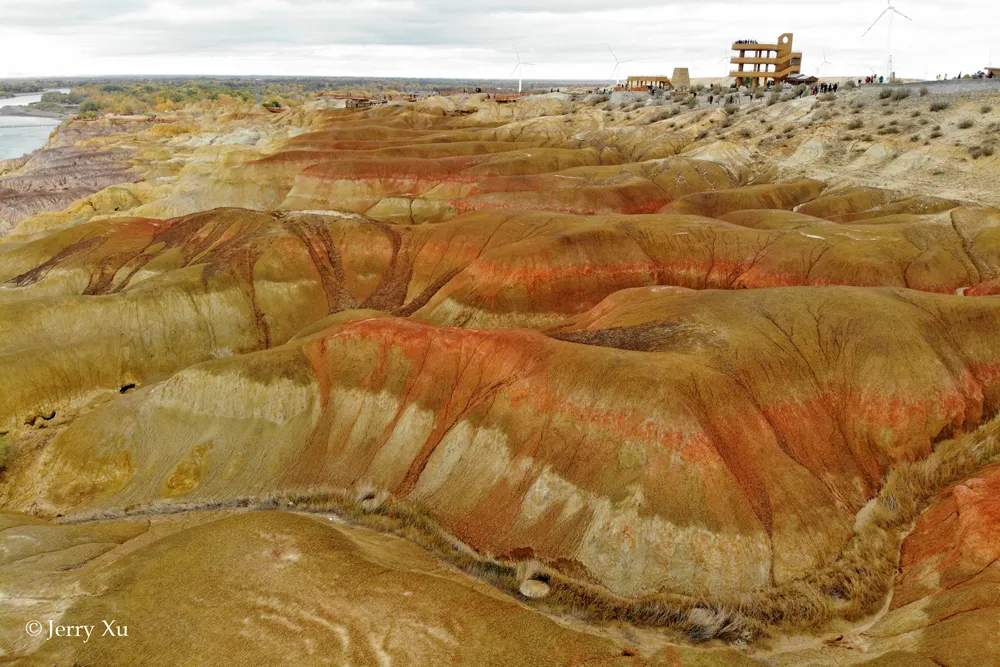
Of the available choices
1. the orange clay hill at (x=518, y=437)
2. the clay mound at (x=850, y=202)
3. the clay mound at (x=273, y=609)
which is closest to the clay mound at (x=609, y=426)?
the orange clay hill at (x=518, y=437)

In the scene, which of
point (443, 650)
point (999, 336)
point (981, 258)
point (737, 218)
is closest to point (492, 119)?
point (737, 218)

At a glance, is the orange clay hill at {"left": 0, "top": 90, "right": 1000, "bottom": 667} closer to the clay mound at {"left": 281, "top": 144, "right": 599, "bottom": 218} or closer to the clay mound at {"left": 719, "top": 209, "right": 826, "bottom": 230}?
the clay mound at {"left": 719, "top": 209, "right": 826, "bottom": 230}

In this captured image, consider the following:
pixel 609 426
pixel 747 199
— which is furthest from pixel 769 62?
pixel 609 426

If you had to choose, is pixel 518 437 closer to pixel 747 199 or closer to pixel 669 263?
pixel 669 263

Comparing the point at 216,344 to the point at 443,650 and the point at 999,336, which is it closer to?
the point at 443,650

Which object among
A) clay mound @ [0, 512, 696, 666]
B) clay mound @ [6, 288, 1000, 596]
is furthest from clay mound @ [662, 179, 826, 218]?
clay mound @ [0, 512, 696, 666]

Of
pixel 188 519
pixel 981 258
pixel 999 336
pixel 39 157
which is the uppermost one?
pixel 39 157
